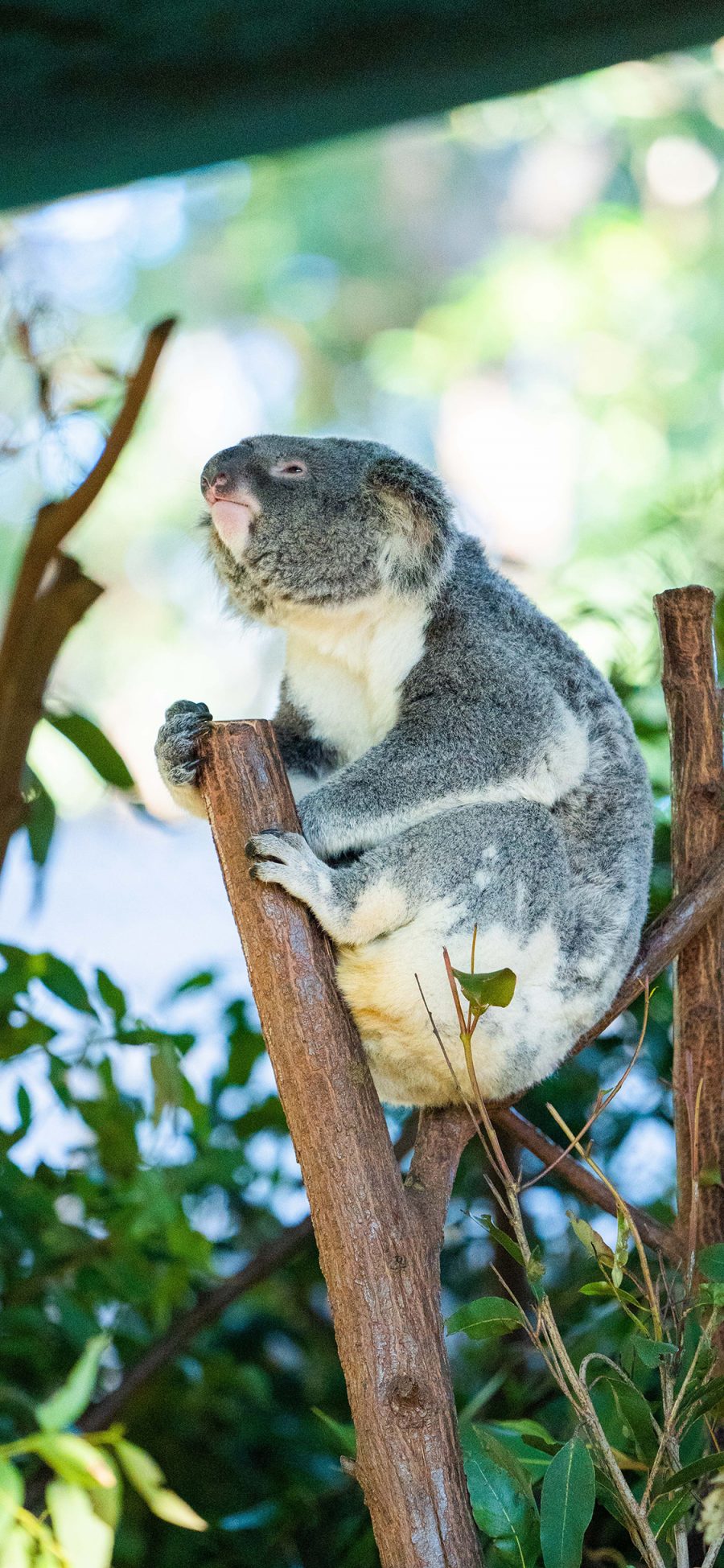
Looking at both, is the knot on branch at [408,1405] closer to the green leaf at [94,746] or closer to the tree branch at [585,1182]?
the tree branch at [585,1182]

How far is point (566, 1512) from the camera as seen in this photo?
58.3 inches

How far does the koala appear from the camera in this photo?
1.89 m

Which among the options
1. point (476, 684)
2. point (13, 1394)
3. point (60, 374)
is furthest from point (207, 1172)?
point (60, 374)

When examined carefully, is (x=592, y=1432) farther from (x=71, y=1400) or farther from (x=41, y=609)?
(x=41, y=609)

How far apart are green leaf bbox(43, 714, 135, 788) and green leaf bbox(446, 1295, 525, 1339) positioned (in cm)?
104

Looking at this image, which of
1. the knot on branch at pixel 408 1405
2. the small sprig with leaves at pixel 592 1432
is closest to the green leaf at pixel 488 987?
the small sprig with leaves at pixel 592 1432

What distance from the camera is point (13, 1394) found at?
2256mm

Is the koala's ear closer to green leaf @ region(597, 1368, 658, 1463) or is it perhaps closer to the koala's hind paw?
the koala's hind paw

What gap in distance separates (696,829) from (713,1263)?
2.47 feet

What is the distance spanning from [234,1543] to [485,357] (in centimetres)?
856

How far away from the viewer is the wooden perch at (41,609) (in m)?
2.17

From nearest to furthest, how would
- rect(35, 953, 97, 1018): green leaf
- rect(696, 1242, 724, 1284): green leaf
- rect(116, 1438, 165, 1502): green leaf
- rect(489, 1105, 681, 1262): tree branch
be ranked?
rect(116, 1438, 165, 1502): green leaf → rect(696, 1242, 724, 1284): green leaf → rect(489, 1105, 681, 1262): tree branch → rect(35, 953, 97, 1018): green leaf

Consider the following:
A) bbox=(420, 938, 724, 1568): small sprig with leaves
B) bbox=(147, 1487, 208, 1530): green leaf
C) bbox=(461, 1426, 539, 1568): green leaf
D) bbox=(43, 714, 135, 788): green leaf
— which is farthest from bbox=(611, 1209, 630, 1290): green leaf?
bbox=(43, 714, 135, 788): green leaf

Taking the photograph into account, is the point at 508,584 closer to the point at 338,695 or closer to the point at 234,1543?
the point at 338,695
